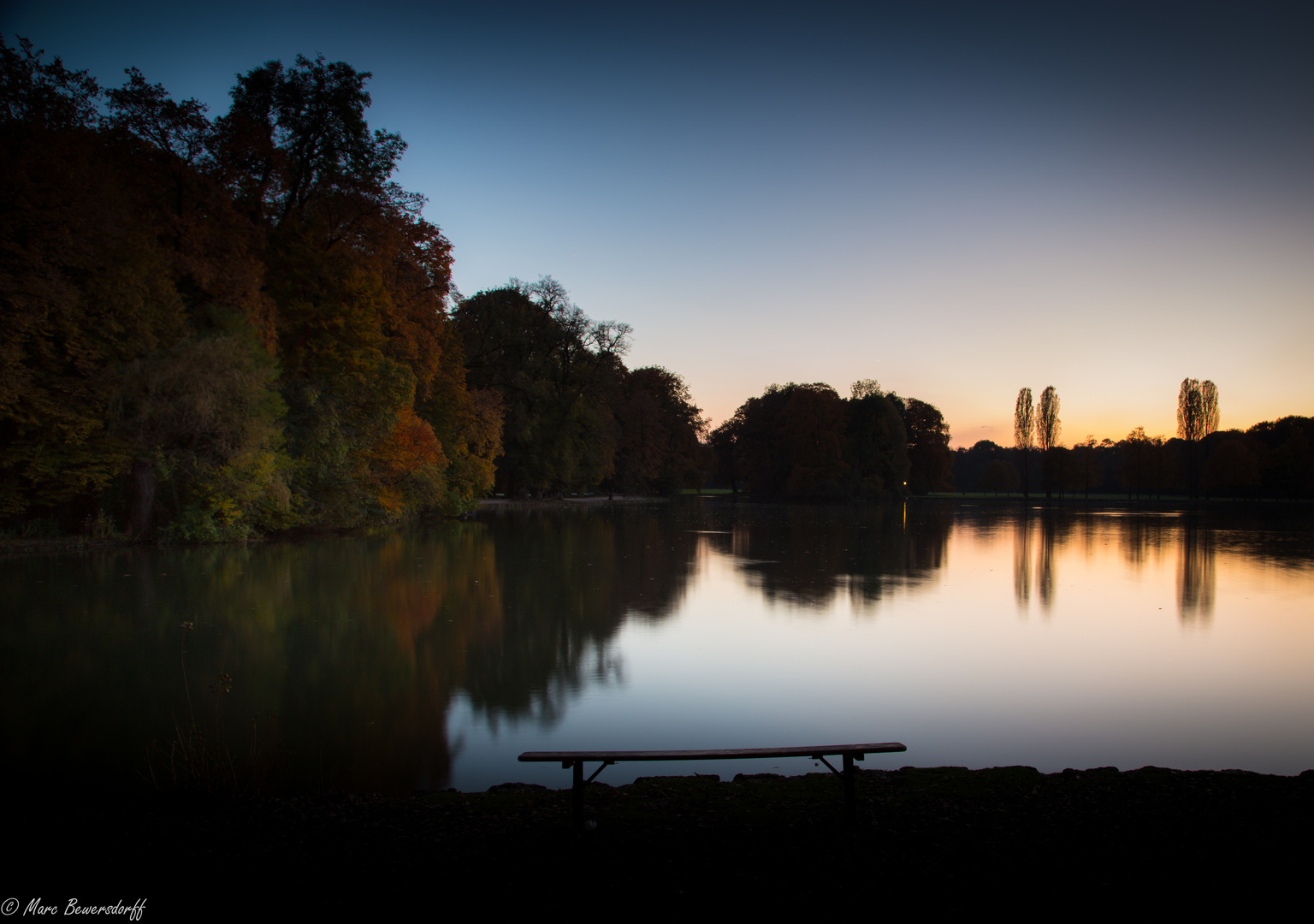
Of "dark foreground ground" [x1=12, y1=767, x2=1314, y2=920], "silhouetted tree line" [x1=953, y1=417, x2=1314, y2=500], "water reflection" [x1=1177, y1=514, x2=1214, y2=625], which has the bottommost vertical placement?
"water reflection" [x1=1177, y1=514, x2=1214, y2=625]

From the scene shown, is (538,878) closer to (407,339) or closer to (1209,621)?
(1209,621)

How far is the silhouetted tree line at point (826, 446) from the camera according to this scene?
7662 cm

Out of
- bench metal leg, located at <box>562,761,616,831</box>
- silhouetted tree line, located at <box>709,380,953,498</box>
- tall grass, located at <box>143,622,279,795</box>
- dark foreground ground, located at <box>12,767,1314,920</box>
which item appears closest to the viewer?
dark foreground ground, located at <box>12,767,1314,920</box>

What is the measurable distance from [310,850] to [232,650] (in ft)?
22.7

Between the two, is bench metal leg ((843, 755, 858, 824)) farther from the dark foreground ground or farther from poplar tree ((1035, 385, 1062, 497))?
poplar tree ((1035, 385, 1062, 497))

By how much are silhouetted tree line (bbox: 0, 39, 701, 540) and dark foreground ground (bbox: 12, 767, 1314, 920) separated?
16685mm

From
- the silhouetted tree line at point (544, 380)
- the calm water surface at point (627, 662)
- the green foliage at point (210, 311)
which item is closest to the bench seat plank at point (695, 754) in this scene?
the calm water surface at point (627, 662)

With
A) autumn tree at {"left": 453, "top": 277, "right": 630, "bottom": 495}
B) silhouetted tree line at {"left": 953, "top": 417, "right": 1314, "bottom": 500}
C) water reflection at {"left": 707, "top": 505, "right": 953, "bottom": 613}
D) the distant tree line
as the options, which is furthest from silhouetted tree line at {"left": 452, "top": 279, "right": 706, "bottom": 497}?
silhouetted tree line at {"left": 953, "top": 417, "right": 1314, "bottom": 500}

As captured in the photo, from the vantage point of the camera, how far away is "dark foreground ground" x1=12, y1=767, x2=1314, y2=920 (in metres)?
3.75

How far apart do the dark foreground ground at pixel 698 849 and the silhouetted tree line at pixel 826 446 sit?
237 feet

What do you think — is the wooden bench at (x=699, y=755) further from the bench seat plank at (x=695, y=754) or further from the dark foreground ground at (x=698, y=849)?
the dark foreground ground at (x=698, y=849)

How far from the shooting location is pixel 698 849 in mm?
4320

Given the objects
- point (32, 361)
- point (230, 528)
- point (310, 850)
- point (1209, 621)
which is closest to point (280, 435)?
point (230, 528)

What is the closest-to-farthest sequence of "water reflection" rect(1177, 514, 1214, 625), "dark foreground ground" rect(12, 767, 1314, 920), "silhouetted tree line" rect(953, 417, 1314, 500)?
"dark foreground ground" rect(12, 767, 1314, 920), "water reflection" rect(1177, 514, 1214, 625), "silhouetted tree line" rect(953, 417, 1314, 500)
